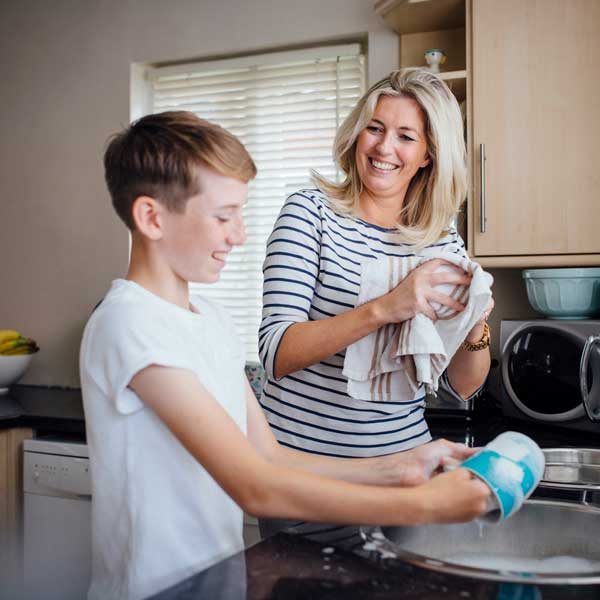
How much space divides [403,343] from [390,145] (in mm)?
421

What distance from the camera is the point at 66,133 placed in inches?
116

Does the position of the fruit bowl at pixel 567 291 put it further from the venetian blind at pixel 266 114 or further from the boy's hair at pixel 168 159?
the boy's hair at pixel 168 159

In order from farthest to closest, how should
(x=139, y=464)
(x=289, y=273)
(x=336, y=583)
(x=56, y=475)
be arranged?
(x=56, y=475) < (x=289, y=273) < (x=139, y=464) < (x=336, y=583)

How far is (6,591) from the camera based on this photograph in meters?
2.25

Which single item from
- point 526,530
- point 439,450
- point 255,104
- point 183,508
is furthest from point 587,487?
point 255,104

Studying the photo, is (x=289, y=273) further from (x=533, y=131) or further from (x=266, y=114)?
(x=266, y=114)

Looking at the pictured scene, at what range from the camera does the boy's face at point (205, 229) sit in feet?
2.72

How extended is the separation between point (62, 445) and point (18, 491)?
0.28m

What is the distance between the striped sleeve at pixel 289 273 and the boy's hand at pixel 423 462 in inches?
14.8

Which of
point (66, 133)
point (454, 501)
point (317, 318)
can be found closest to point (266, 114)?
point (66, 133)

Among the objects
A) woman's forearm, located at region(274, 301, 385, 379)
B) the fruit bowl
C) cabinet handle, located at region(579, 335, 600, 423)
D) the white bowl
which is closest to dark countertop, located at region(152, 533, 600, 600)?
woman's forearm, located at region(274, 301, 385, 379)

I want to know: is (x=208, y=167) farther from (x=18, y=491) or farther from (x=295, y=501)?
(x=18, y=491)

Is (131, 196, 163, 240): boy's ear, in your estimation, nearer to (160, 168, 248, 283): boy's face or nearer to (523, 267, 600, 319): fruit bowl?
(160, 168, 248, 283): boy's face

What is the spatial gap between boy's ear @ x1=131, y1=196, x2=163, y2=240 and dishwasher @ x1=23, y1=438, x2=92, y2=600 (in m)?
1.52
